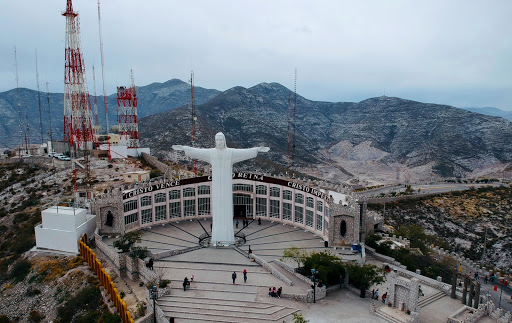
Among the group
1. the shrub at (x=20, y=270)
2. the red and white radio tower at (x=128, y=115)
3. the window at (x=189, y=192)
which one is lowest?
the shrub at (x=20, y=270)

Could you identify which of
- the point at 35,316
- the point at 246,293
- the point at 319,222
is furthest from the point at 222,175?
the point at 35,316

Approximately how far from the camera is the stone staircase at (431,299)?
34362mm

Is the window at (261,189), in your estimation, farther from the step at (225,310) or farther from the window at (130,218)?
the step at (225,310)

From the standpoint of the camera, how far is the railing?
3194 cm

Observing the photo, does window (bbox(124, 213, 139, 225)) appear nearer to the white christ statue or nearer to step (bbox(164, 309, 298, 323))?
the white christ statue

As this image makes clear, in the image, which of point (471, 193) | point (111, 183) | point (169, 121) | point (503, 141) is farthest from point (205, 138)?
point (503, 141)

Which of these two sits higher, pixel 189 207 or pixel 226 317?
pixel 189 207

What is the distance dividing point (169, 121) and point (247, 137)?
36335 mm

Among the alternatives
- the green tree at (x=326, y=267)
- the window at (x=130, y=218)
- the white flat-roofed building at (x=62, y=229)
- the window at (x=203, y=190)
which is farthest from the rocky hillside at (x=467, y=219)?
the white flat-roofed building at (x=62, y=229)

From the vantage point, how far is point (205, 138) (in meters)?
126

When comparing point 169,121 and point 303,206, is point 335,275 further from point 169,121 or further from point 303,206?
point 169,121

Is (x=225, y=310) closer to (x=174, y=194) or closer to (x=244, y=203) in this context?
(x=174, y=194)

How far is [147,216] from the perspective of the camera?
175 ft

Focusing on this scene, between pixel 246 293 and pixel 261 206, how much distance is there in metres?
24.0
